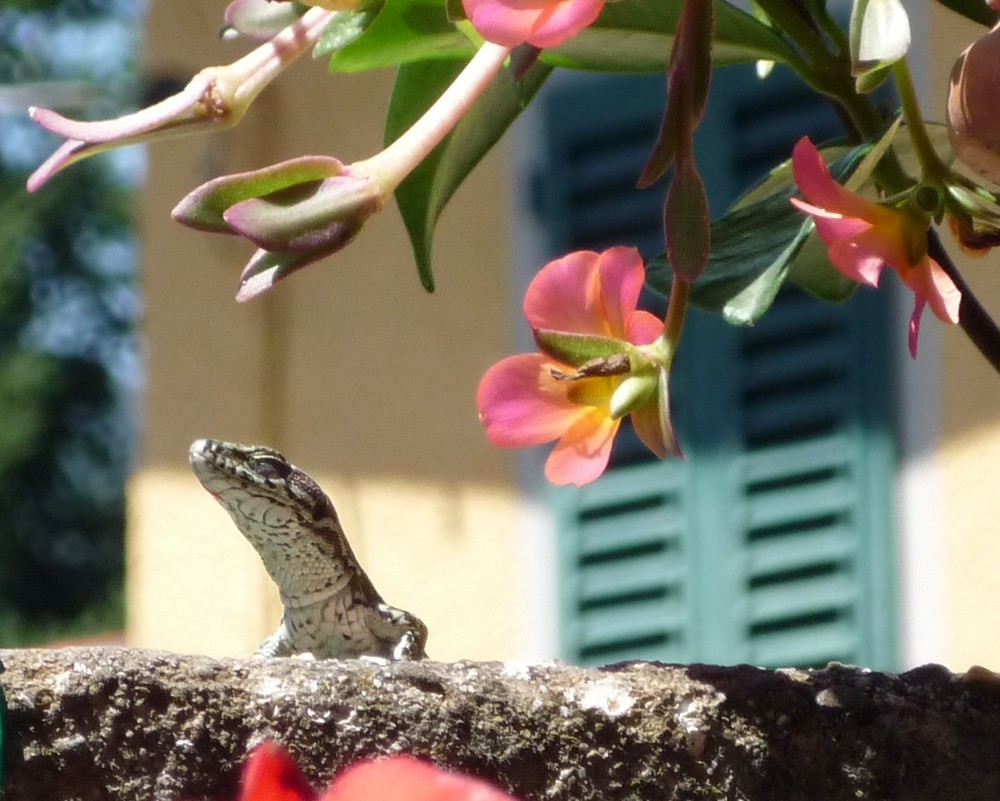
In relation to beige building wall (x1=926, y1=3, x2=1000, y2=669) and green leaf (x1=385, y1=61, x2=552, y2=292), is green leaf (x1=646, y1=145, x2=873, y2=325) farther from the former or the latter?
beige building wall (x1=926, y1=3, x2=1000, y2=669)

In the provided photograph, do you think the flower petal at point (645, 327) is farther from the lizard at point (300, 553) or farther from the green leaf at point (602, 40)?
the lizard at point (300, 553)

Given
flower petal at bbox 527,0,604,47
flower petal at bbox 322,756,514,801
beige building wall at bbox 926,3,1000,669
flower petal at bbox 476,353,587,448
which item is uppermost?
beige building wall at bbox 926,3,1000,669

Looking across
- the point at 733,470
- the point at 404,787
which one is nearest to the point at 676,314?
the point at 404,787

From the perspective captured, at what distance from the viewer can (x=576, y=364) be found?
102cm

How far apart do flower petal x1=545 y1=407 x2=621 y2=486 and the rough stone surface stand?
6.0 inches

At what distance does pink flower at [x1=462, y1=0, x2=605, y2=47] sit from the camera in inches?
34.3

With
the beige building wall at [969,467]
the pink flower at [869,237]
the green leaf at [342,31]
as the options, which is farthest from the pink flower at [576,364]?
the beige building wall at [969,467]

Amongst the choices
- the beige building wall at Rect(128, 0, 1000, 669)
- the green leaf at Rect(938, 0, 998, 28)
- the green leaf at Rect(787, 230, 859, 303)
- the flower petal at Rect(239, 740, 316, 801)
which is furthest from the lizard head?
the flower petal at Rect(239, 740, 316, 801)

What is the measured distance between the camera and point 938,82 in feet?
13.3

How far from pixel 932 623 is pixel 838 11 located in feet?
4.26

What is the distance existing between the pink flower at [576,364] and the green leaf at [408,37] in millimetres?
183

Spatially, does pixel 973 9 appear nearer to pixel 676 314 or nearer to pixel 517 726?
pixel 676 314

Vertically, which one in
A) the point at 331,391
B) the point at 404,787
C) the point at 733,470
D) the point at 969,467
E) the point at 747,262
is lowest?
the point at 404,787

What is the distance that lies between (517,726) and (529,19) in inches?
16.3
